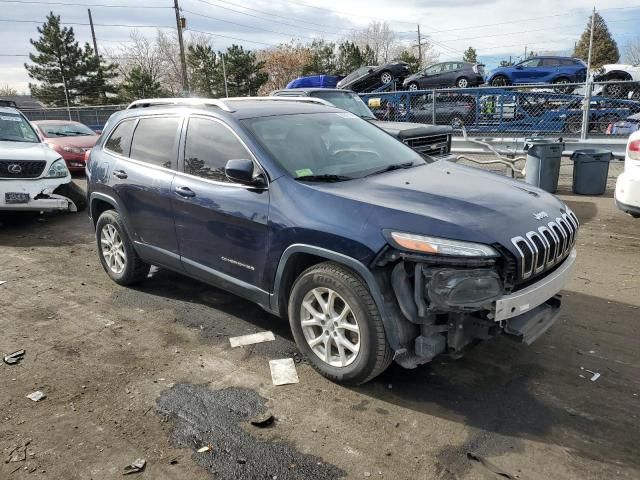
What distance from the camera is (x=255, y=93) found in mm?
42250

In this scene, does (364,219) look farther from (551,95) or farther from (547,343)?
(551,95)

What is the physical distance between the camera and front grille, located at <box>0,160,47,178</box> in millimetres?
7773

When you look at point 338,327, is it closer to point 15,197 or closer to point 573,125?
point 15,197

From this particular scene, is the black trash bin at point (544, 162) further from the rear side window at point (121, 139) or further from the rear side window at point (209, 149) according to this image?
the rear side window at point (121, 139)

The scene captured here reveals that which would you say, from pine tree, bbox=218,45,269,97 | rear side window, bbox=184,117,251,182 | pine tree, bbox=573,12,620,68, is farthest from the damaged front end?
pine tree, bbox=573,12,620,68

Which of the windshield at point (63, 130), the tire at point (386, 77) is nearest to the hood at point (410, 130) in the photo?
the windshield at point (63, 130)

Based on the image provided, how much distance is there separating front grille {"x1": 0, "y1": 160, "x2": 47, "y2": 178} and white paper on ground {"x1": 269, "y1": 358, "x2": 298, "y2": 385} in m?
6.19

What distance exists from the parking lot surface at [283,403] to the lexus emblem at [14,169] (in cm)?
366

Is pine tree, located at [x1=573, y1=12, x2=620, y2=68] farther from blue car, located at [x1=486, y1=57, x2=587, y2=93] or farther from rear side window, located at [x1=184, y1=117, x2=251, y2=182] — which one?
rear side window, located at [x1=184, y1=117, x2=251, y2=182]

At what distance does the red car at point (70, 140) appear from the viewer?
498 inches

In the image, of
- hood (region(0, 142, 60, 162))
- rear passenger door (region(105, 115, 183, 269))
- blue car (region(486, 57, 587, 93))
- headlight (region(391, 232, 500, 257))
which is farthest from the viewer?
blue car (region(486, 57, 587, 93))

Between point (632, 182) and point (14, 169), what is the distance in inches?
328

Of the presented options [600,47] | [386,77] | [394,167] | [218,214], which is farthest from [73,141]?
[600,47]

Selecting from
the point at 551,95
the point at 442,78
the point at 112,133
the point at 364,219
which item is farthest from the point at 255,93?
the point at 364,219
